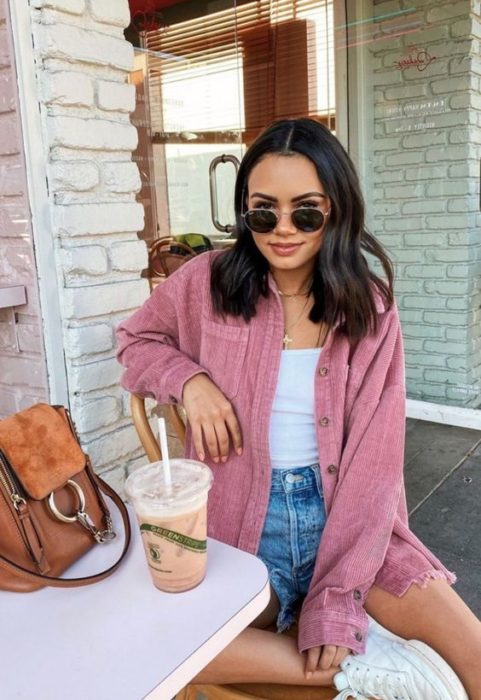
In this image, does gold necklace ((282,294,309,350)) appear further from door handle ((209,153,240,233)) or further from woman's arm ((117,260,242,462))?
door handle ((209,153,240,233))

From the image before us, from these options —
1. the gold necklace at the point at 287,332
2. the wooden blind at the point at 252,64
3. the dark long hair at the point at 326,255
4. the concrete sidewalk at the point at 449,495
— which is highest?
the wooden blind at the point at 252,64

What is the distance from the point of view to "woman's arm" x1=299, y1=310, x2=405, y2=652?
1040mm

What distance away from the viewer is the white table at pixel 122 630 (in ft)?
2.08

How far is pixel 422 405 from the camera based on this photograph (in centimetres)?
351

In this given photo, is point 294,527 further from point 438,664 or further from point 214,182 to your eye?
point 214,182

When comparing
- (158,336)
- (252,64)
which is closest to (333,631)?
(158,336)

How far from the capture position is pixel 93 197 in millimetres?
1695

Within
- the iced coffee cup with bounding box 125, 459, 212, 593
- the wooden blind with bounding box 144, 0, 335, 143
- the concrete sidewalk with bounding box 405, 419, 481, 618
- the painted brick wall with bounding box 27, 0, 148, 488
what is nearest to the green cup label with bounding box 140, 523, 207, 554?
the iced coffee cup with bounding box 125, 459, 212, 593

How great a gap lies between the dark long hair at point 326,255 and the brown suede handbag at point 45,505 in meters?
0.52

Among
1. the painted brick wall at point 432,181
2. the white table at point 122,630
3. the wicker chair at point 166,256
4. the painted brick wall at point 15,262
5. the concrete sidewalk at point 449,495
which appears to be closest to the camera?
the white table at point 122,630

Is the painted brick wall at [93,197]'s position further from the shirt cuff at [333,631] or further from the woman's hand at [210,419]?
the shirt cuff at [333,631]

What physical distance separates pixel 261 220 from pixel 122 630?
0.75 meters

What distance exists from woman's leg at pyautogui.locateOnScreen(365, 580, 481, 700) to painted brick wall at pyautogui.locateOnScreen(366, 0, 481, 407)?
253 cm

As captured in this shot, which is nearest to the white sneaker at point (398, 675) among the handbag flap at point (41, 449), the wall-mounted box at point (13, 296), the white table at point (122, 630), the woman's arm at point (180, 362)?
the white table at point (122, 630)
